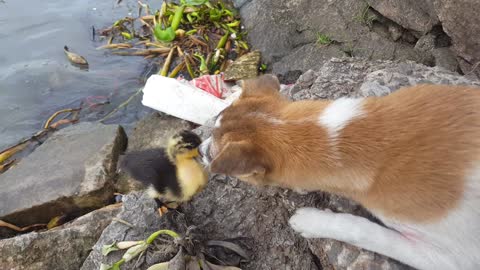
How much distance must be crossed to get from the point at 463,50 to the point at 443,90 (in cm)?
261

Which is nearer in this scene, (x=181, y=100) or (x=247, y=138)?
(x=247, y=138)

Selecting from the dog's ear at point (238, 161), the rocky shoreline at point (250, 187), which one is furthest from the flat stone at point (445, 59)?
the dog's ear at point (238, 161)

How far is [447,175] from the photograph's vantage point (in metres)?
2.77

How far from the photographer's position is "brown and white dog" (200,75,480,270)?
2795mm

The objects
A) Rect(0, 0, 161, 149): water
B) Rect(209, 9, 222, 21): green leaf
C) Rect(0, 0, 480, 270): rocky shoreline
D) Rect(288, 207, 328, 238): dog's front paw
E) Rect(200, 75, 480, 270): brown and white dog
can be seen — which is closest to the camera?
Rect(200, 75, 480, 270): brown and white dog

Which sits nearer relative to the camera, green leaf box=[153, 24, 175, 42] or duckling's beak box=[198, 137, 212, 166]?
duckling's beak box=[198, 137, 212, 166]

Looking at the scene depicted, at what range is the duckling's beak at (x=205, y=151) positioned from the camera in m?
3.48

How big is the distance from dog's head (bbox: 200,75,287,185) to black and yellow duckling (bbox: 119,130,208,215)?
1.69ft

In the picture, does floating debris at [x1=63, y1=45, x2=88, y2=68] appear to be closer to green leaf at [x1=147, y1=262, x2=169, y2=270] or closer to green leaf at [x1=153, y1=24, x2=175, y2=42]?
green leaf at [x1=153, y1=24, x2=175, y2=42]

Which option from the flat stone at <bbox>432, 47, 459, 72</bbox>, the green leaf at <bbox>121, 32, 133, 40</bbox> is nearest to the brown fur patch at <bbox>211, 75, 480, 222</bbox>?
the flat stone at <bbox>432, 47, 459, 72</bbox>

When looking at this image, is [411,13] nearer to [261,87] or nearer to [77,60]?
[261,87]

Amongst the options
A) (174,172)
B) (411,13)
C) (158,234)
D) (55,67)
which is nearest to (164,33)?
(55,67)

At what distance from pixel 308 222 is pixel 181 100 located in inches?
130

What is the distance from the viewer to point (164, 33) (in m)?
7.96
